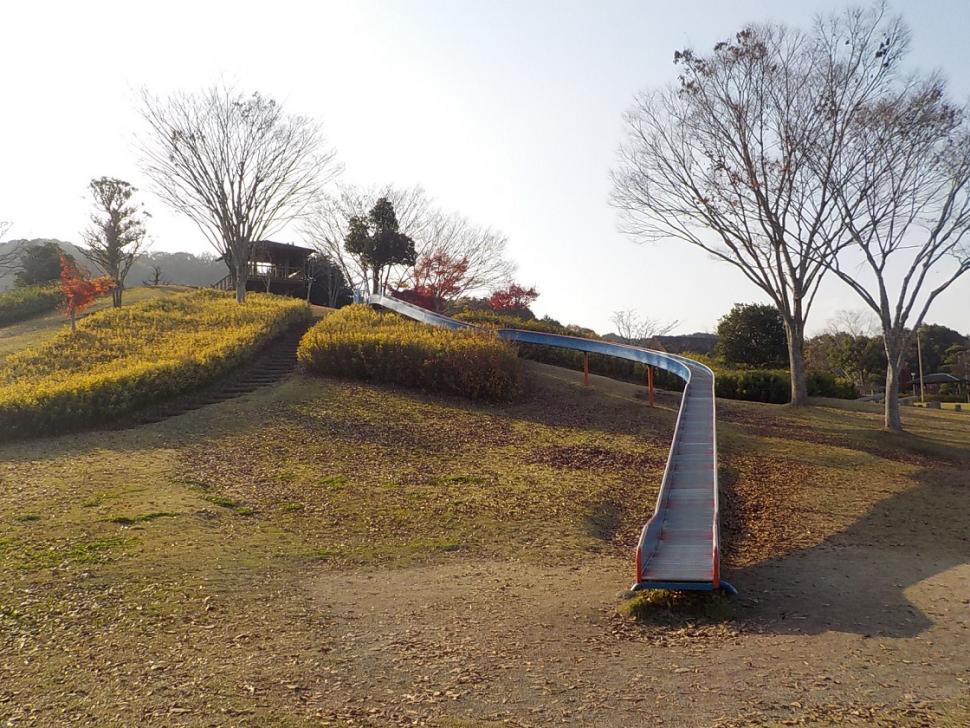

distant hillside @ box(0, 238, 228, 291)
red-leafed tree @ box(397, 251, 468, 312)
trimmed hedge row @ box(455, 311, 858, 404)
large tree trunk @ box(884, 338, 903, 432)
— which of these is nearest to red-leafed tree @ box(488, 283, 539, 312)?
red-leafed tree @ box(397, 251, 468, 312)

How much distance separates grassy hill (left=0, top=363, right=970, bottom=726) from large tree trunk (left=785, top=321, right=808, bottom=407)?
407cm

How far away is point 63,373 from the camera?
47.2 feet

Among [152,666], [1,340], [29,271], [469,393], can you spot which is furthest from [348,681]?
[29,271]

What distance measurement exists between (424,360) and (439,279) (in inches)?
853

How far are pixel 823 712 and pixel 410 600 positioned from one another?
3210 millimetres

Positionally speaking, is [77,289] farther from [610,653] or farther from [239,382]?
[610,653]

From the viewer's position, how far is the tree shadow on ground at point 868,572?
5.78 meters

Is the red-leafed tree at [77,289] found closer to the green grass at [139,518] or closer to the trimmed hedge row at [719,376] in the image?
the trimmed hedge row at [719,376]

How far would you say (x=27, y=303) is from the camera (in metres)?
29.5

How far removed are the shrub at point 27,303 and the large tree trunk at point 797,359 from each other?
28813 mm

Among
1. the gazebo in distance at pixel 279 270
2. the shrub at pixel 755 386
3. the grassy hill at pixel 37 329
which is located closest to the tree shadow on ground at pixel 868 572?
the shrub at pixel 755 386

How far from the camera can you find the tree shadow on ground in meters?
5.78

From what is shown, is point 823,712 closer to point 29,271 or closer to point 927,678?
point 927,678

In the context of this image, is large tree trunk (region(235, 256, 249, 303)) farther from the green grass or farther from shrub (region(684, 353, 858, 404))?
the green grass
